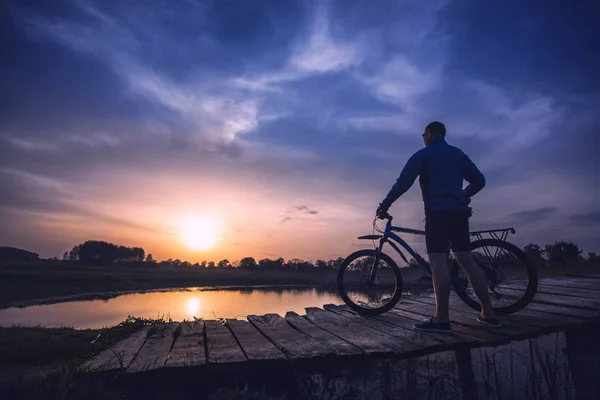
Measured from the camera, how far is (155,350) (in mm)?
3693

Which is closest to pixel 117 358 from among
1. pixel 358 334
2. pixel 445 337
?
pixel 358 334

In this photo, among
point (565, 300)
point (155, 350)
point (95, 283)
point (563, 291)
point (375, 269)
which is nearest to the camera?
point (155, 350)

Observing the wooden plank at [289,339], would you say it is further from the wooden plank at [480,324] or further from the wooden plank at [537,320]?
the wooden plank at [537,320]

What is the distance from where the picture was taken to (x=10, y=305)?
88.8 feet

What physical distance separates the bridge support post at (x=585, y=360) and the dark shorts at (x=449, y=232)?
1996 mm

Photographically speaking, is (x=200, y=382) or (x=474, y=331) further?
(x=474, y=331)

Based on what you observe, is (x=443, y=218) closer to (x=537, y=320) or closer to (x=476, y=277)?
(x=476, y=277)

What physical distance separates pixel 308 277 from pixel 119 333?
61.2m

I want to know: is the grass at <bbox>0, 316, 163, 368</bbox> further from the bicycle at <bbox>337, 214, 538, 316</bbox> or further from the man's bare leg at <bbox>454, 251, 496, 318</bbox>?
the man's bare leg at <bbox>454, 251, 496, 318</bbox>

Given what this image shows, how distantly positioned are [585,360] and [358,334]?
11.0 feet

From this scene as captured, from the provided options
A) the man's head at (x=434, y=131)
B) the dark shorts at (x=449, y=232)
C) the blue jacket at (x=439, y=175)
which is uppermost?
the man's head at (x=434, y=131)

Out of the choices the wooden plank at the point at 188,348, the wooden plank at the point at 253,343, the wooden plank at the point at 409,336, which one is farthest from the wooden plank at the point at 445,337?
the wooden plank at the point at 188,348

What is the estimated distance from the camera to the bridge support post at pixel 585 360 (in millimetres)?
4762

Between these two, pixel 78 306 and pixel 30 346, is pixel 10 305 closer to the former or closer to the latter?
pixel 78 306
